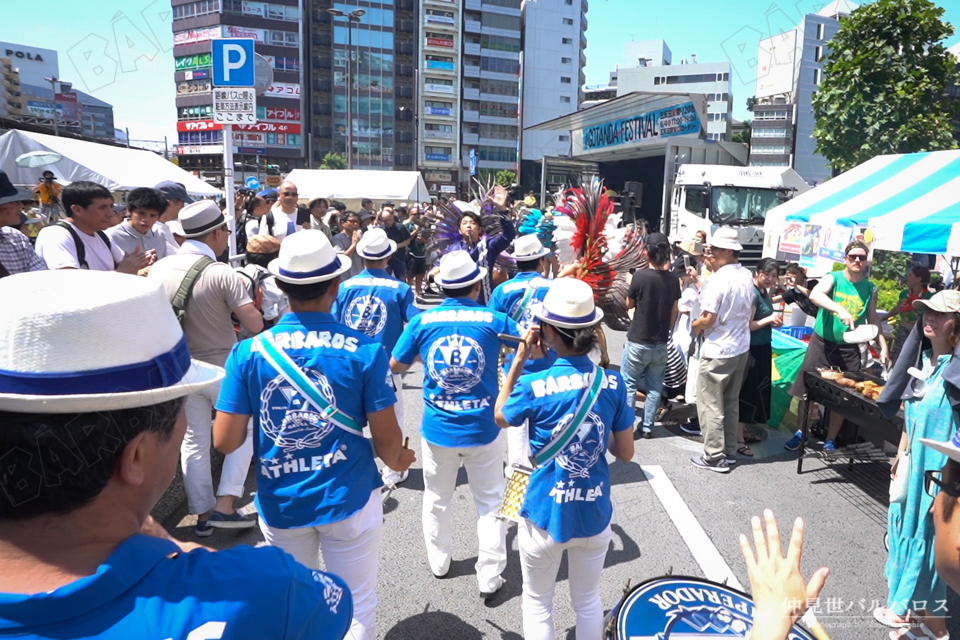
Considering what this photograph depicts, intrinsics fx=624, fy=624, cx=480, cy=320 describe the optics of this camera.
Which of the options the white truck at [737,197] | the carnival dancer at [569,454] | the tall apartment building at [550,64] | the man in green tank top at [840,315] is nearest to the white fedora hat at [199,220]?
the carnival dancer at [569,454]

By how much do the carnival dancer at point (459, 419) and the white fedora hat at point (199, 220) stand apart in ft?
4.59

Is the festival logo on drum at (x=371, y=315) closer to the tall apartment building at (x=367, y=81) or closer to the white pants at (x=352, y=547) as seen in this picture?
the white pants at (x=352, y=547)

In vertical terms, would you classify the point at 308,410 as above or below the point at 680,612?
above

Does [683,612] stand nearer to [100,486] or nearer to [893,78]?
[100,486]

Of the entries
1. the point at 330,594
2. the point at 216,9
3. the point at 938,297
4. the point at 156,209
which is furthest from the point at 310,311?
the point at 216,9

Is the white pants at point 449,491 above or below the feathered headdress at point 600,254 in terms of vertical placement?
below

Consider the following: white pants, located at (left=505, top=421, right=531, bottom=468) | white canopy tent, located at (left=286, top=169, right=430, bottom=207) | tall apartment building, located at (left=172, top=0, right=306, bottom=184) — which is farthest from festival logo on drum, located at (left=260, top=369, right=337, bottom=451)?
tall apartment building, located at (left=172, top=0, right=306, bottom=184)

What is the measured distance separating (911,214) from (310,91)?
2819 inches

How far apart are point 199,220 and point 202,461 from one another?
1539 millimetres

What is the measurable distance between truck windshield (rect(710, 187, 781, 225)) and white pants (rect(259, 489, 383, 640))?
55.5ft

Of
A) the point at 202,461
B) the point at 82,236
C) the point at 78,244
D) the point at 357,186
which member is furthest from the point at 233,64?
the point at 357,186

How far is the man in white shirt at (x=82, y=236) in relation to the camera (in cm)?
458

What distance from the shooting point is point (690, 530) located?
4426 millimetres

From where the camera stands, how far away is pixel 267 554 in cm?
111
